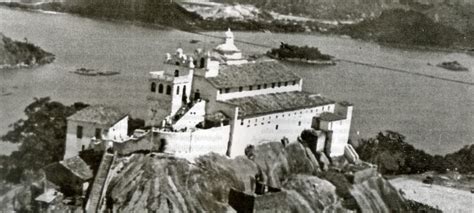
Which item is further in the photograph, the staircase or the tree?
the tree

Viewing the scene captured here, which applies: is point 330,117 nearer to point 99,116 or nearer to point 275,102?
point 275,102

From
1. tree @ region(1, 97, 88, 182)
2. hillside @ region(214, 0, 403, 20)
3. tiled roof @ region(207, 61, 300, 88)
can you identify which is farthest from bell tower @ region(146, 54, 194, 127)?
hillside @ region(214, 0, 403, 20)

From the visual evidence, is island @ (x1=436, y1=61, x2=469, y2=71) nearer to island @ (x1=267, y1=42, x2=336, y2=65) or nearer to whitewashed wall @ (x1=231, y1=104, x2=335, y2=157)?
island @ (x1=267, y1=42, x2=336, y2=65)

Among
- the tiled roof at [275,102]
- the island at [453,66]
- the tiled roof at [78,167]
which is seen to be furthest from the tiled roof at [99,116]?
the island at [453,66]

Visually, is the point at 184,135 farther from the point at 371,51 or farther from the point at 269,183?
the point at 371,51

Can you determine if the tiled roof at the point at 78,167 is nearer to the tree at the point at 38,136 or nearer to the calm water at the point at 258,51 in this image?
the tree at the point at 38,136

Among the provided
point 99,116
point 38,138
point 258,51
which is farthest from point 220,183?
point 258,51
